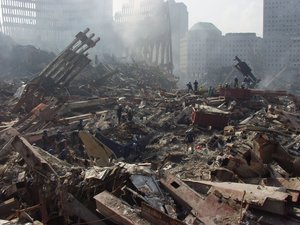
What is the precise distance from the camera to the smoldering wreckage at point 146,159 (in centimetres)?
464

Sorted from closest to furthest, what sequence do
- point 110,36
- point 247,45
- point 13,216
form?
point 13,216 < point 110,36 < point 247,45

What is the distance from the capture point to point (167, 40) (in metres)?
47.7

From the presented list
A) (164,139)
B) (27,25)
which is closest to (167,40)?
(27,25)

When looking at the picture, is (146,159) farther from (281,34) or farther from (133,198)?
(281,34)

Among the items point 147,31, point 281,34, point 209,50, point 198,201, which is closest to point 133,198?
point 198,201

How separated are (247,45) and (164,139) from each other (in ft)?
197

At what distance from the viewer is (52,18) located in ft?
212

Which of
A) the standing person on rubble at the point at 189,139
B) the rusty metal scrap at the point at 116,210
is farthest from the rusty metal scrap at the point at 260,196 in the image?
the standing person on rubble at the point at 189,139

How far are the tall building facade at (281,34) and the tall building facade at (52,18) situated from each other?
28.3m

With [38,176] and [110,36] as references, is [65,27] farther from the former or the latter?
[38,176]

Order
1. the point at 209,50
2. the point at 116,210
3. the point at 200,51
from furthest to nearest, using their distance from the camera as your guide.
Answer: the point at 209,50
the point at 200,51
the point at 116,210

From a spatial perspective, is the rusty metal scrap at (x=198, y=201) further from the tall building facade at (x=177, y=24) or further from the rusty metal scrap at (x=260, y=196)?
the tall building facade at (x=177, y=24)

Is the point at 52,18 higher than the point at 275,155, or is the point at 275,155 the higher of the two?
the point at 52,18

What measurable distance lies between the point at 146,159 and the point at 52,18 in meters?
59.5
